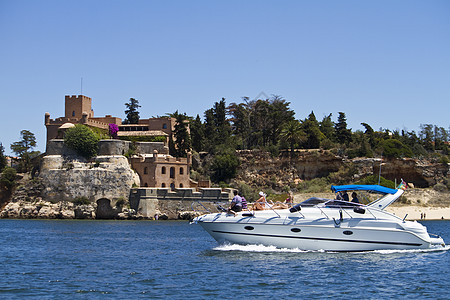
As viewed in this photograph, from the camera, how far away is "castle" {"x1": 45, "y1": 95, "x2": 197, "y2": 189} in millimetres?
60312

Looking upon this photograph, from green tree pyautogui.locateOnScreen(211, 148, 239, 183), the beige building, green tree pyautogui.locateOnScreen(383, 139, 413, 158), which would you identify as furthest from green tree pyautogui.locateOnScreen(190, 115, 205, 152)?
green tree pyautogui.locateOnScreen(383, 139, 413, 158)

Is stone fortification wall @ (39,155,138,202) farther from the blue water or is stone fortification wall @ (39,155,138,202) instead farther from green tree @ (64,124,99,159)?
the blue water

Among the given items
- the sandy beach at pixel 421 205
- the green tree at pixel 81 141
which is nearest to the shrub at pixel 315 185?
the sandy beach at pixel 421 205

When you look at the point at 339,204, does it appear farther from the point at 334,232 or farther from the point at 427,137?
the point at 427,137

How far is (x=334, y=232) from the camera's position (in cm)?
2339

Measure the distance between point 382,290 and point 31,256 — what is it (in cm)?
1531

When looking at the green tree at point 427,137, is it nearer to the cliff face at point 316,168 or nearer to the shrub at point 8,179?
the cliff face at point 316,168

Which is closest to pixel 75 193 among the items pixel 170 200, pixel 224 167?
pixel 170 200

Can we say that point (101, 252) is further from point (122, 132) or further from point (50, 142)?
point (122, 132)

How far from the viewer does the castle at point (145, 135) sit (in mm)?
60312

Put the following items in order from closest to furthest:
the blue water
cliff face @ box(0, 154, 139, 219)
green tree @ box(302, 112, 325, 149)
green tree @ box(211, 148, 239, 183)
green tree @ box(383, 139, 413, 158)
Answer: the blue water < cliff face @ box(0, 154, 139, 219) < green tree @ box(211, 148, 239, 183) < green tree @ box(383, 139, 413, 158) < green tree @ box(302, 112, 325, 149)

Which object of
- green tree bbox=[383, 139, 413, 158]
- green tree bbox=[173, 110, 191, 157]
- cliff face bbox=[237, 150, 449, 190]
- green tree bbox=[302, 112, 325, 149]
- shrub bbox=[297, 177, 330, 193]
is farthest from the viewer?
green tree bbox=[302, 112, 325, 149]

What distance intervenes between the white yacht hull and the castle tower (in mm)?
49747

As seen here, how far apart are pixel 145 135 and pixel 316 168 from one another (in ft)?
67.9
